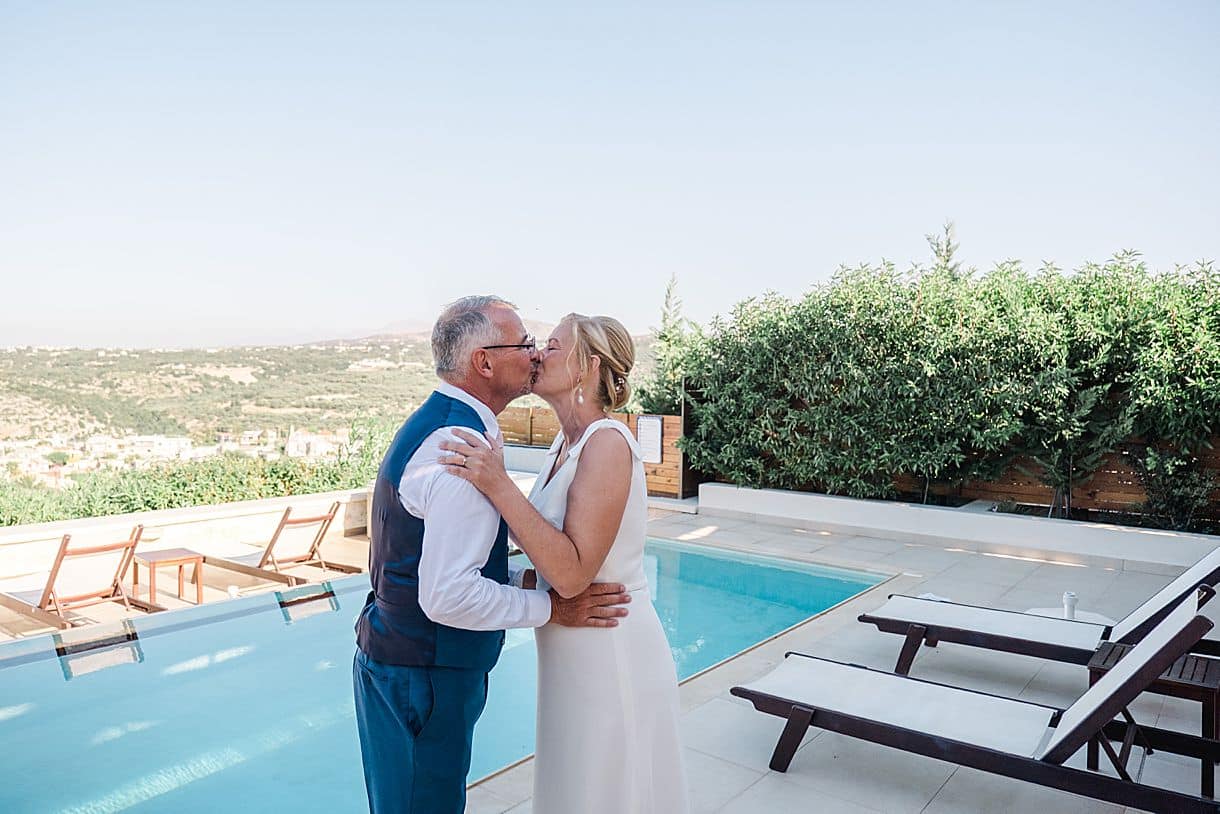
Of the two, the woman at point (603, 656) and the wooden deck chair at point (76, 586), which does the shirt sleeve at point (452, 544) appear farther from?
the wooden deck chair at point (76, 586)

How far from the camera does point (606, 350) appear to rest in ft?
6.73

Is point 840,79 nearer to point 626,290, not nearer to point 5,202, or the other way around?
point 626,290

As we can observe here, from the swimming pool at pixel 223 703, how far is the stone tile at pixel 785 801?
1.23 metres

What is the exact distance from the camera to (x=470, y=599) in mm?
1635

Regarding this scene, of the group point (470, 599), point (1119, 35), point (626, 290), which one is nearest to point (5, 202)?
point (626, 290)

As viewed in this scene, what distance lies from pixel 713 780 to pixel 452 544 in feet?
7.80

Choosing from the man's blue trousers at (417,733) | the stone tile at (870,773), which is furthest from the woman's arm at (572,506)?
the stone tile at (870,773)

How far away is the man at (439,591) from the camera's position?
1.66 meters

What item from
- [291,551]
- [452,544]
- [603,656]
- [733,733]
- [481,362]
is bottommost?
[291,551]

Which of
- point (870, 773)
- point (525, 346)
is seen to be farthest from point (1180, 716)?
point (525, 346)

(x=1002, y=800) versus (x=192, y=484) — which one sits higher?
(x=192, y=484)

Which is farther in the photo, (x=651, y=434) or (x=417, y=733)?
(x=651, y=434)

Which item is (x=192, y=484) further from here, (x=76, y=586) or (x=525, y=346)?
(x=525, y=346)

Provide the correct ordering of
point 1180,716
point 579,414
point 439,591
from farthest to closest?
point 1180,716 < point 579,414 < point 439,591
